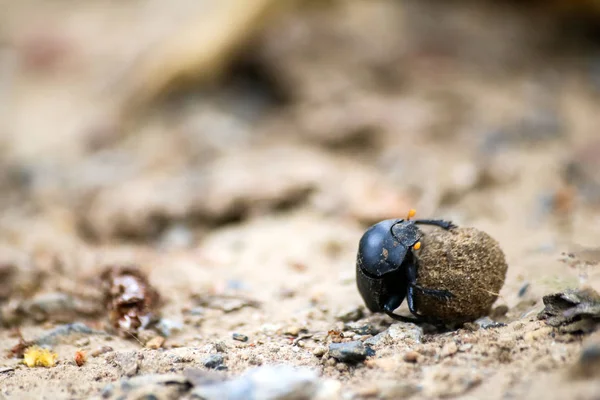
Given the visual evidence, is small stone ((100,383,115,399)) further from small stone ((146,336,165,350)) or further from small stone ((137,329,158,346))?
small stone ((137,329,158,346))

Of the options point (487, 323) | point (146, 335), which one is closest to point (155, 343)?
point (146, 335)

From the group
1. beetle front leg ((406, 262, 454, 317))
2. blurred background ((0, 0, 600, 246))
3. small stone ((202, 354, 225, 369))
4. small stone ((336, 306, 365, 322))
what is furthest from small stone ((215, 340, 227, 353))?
blurred background ((0, 0, 600, 246))

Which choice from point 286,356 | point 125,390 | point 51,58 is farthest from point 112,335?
point 51,58

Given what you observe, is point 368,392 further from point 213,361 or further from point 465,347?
point 213,361

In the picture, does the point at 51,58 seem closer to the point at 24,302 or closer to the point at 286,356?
the point at 24,302

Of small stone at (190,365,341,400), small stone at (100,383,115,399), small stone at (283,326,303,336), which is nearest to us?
small stone at (190,365,341,400)

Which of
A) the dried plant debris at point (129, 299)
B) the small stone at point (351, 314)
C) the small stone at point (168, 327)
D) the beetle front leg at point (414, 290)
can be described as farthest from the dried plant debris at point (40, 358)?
the beetle front leg at point (414, 290)
